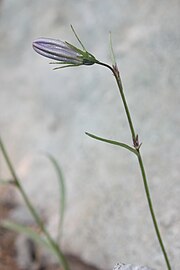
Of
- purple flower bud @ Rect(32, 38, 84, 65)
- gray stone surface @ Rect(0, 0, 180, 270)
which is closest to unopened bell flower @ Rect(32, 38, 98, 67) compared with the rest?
purple flower bud @ Rect(32, 38, 84, 65)

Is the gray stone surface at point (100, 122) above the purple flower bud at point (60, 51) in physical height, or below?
above

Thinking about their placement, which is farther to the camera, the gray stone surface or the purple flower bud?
the gray stone surface

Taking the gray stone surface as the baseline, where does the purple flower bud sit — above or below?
below

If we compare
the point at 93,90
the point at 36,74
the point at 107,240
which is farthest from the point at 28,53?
the point at 107,240

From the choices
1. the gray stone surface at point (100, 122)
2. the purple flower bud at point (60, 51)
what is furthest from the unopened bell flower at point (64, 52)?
the gray stone surface at point (100, 122)

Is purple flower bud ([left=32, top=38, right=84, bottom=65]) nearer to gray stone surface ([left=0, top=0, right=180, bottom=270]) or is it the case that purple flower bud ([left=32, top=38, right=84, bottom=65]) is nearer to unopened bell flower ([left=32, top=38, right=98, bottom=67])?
unopened bell flower ([left=32, top=38, right=98, bottom=67])

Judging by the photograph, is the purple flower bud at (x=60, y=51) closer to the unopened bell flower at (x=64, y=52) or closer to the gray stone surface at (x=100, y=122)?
the unopened bell flower at (x=64, y=52)
